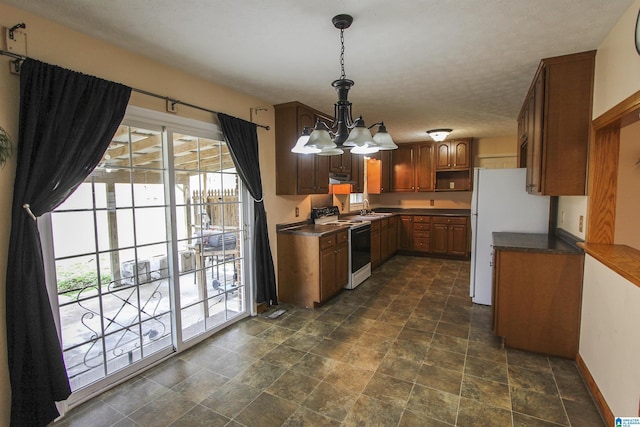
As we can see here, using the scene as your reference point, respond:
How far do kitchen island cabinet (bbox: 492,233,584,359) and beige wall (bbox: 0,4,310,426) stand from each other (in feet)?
9.84

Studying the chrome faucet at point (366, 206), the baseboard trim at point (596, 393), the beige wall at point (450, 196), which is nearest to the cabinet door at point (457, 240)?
the beige wall at point (450, 196)

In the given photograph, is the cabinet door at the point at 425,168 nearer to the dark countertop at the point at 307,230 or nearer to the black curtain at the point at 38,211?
the dark countertop at the point at 307,230

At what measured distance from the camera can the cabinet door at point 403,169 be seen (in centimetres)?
666

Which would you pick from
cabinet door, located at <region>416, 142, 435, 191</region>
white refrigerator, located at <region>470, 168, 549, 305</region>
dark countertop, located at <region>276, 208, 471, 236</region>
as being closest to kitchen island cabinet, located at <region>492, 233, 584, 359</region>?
white refrigerator, located at <region>470, 168, 549, 305</region>

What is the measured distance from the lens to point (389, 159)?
6.83 metres

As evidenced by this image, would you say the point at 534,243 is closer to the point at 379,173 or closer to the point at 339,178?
the point at 339,178

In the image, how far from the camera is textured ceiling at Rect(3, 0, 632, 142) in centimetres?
178

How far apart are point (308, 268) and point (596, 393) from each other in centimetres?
263

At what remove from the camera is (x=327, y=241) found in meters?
3.80

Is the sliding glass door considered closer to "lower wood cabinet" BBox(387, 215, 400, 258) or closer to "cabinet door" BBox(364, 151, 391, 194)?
"lower wood cabinet" BBox(387, 215, 400, 258)

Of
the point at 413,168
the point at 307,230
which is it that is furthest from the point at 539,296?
the point at 413,168

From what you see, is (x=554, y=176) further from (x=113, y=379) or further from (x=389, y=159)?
(x=389, y=159)

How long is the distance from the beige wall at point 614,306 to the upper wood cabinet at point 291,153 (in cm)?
273

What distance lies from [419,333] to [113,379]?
263cm
